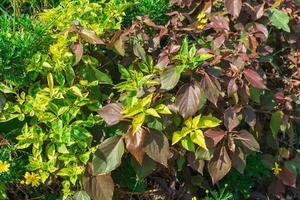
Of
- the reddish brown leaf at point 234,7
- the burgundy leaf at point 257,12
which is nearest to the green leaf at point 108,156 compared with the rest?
the reddish brown leaf at point 234,7

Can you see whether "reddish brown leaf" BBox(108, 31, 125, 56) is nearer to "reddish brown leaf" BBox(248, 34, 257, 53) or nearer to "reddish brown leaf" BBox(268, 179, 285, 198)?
"reddish brown leaf" BBox(248, 34, 257, 53)

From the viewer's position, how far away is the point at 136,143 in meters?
2.24

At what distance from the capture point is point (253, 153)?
8.80ft

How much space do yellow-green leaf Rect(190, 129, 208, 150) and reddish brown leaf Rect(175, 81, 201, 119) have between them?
3.8 inches

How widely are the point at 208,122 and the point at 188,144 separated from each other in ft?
0.40

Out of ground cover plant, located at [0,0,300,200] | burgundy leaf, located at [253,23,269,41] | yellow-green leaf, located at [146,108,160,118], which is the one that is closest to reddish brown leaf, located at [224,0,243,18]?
ground cover plant, located at [0,0,300,200]

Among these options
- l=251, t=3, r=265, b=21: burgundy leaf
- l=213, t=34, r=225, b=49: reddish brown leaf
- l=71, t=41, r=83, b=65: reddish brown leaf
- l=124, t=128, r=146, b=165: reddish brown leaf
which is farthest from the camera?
l=251, t=3, r=265, b=21: burgundy leaf

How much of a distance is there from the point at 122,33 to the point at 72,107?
1.31ft

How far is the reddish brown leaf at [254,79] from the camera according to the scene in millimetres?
2385

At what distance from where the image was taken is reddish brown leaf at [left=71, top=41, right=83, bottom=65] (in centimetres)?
234

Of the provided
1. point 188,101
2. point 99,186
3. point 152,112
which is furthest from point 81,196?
point 188,101

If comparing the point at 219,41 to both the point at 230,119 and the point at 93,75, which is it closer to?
the point at 230,119

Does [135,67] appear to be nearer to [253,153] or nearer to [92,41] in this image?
[92,41]

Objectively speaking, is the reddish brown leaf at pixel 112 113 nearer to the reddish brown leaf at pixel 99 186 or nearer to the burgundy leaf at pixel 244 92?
the reddish brown leaf at pixel 99 186
